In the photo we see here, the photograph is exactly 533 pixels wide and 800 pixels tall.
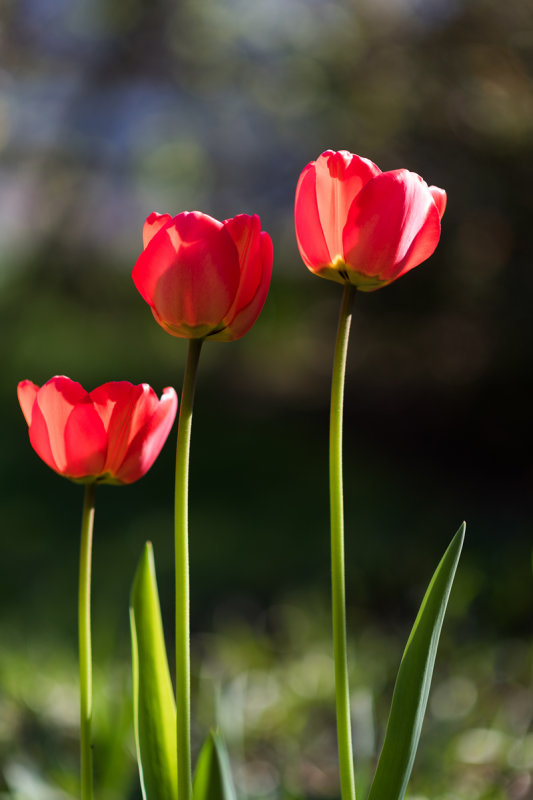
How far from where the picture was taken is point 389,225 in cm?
66

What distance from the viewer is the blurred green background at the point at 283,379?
5.47 feet

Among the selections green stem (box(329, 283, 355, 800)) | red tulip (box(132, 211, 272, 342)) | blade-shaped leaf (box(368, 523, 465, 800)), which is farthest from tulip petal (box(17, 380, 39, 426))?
blade-shaped leaf (box(368, 523, 465, 800))

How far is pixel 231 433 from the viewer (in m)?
4.90

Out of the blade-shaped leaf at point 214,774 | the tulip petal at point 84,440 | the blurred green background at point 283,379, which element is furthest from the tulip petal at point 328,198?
the blurred green background at point 283,379

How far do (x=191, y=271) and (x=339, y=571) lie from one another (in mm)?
267

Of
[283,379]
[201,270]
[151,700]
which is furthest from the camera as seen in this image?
[283,379]

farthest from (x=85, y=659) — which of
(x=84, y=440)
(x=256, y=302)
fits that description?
(x=256, y=302)

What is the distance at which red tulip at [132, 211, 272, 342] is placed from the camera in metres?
0.63

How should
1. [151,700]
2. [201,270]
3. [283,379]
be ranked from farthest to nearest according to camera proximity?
[283,379], [151,700], [201,270]

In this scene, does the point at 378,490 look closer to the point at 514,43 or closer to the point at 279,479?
the point at 279,479

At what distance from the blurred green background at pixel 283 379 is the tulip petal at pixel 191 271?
665 millimetres

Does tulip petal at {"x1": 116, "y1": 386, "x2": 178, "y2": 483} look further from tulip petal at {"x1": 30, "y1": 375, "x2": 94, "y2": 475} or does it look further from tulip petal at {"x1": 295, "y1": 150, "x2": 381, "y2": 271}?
tulip petal at {"x1": 295, "y1": 150, "x2": 381, "y2": 271}

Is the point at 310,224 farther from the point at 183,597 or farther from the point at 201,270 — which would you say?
the point at 183,597

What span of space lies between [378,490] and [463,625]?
1816mm
